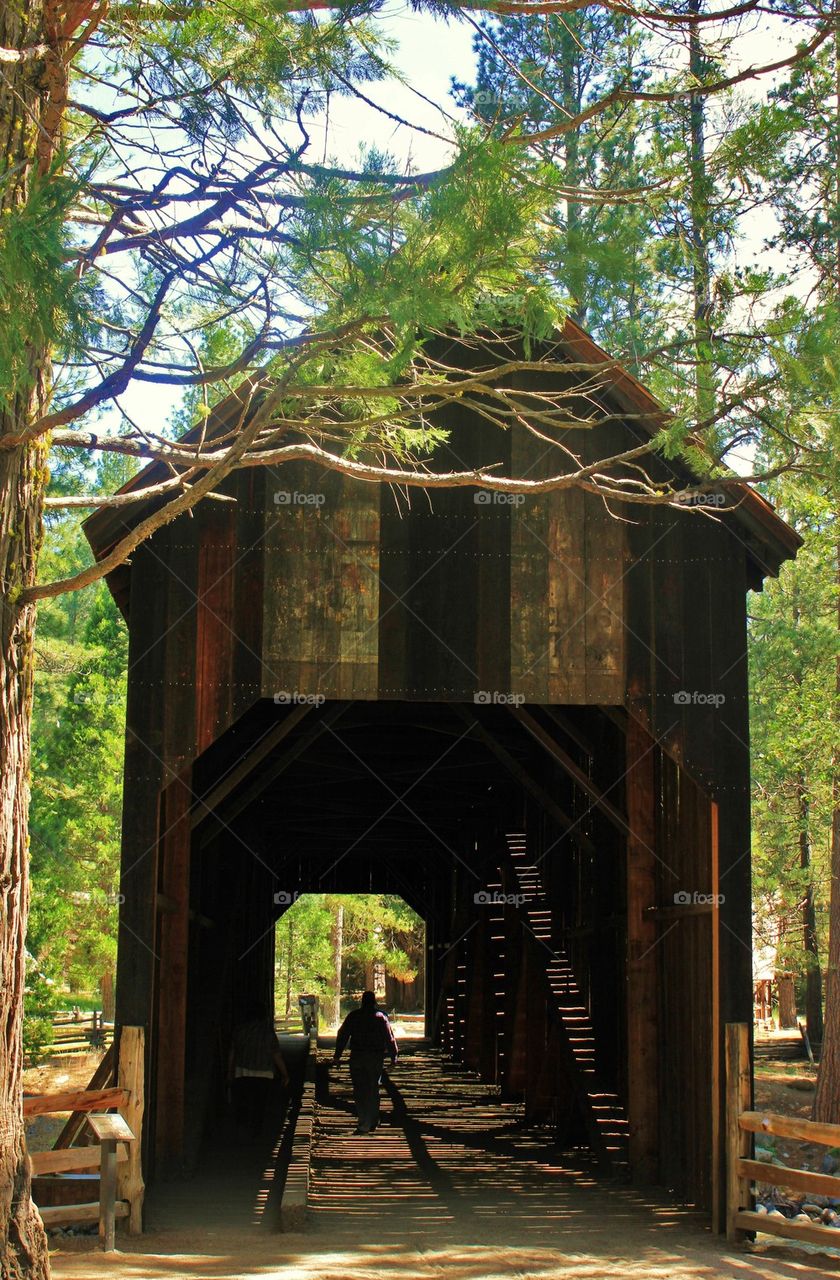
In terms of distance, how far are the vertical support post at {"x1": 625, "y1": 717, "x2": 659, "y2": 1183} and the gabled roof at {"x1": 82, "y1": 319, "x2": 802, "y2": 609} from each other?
6.12 ft

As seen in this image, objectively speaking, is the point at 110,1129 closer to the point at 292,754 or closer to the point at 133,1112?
the point at 133,1112

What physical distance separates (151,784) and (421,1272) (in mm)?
3574

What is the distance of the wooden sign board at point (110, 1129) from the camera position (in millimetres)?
8539

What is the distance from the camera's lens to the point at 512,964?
1753 cm

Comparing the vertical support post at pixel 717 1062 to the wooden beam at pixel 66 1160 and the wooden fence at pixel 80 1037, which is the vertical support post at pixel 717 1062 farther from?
the wooden fence at pixel 80 1037

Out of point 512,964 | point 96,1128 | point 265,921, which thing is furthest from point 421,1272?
point 265,921

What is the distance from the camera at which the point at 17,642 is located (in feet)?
22.1

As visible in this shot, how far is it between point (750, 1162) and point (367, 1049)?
6.38 metres

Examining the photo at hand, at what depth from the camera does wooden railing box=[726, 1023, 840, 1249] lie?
27.2 feet

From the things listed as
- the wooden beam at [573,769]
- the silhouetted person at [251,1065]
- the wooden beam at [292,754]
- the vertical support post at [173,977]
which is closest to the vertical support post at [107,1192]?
the vertical support post at [173,977]

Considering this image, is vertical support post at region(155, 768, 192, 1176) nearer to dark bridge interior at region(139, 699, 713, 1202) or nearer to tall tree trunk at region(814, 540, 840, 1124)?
dark bridge interior at region(139, 699, 713, 1202)

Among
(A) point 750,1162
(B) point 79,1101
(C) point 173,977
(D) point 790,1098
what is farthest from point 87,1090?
(D) point 790,1098

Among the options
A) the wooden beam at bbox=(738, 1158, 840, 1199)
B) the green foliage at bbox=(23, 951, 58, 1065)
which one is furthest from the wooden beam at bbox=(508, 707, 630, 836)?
the green foliage at bbox=(23, 951, 58, 1065)

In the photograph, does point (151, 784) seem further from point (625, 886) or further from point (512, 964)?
point (512, 964)
